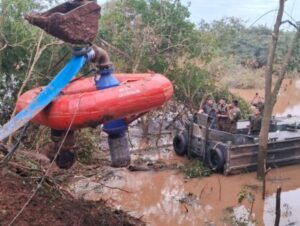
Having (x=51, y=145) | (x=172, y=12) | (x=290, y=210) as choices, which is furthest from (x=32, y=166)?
(x=172, y=12)

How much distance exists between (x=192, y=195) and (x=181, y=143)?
312 cm

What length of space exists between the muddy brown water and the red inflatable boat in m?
3.98

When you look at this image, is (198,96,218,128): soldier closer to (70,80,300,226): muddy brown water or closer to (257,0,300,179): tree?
(70,80,300,226): muddy brown water

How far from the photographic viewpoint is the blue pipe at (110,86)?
5.52 meters

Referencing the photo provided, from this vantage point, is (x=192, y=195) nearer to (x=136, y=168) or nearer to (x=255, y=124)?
(x=136, y=168)

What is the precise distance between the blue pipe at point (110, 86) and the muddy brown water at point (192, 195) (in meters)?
3.57

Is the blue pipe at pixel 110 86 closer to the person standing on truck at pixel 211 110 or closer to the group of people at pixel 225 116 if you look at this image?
the group of people at pixel 225 116

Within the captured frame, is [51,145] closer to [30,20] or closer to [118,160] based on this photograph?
[118,160]

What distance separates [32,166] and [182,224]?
3.83 m

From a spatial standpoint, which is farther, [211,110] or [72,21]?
[211,110]

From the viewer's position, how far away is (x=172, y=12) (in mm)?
16031

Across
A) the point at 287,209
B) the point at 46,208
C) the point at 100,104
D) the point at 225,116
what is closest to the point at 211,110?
the point at 225,116

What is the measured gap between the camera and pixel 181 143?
1406cm

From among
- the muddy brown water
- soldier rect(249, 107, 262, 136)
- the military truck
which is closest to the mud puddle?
the muddy brown water
